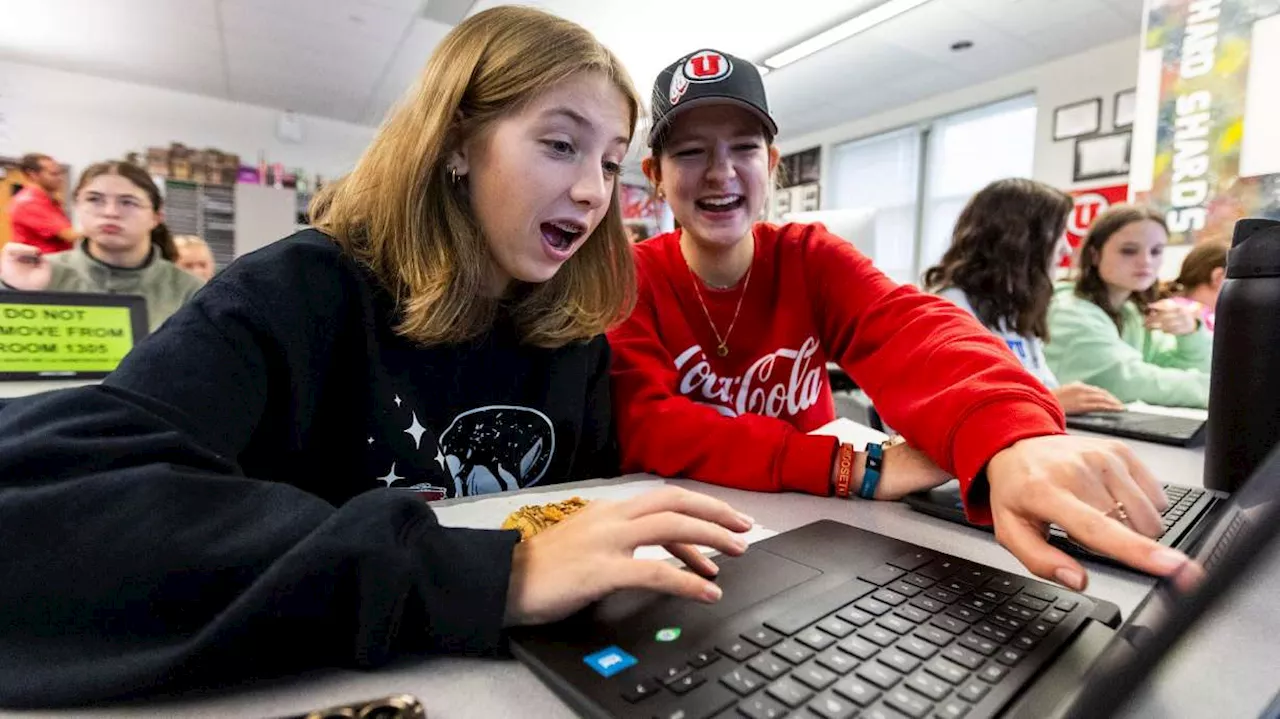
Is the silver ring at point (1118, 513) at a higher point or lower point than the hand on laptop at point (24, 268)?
lower

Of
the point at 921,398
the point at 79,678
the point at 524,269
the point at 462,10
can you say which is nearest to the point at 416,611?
the point at 79,678

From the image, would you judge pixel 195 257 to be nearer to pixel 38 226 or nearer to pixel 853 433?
pixel 38 226

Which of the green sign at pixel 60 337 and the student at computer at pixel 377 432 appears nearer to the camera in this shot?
the student at computer at pixel 377 432

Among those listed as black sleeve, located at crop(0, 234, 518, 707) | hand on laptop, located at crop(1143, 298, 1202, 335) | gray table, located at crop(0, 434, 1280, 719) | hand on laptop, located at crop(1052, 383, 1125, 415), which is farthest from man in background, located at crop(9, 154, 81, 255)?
hand on laptop, located at crop(1143, 298, 1202, 335)

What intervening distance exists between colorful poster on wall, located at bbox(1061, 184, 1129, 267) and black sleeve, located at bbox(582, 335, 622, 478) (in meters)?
3.84

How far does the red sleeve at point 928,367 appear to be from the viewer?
62 centimetres

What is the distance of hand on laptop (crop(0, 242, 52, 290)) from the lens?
2071 millimetres

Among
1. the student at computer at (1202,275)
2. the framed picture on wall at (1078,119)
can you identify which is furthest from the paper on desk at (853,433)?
the framed picture on wall at (1078,119)

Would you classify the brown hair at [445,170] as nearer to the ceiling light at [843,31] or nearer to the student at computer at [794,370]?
the student at computer at [794,370]

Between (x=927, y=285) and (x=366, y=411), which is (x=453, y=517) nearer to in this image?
(x=366, y=411)

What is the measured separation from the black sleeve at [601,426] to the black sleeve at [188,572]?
47 cm

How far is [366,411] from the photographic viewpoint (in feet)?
2.29

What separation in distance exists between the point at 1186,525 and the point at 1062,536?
0.41 ft

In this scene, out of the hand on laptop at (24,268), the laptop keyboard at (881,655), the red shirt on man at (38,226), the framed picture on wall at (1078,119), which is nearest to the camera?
the laptop keyboard at (881,655)
